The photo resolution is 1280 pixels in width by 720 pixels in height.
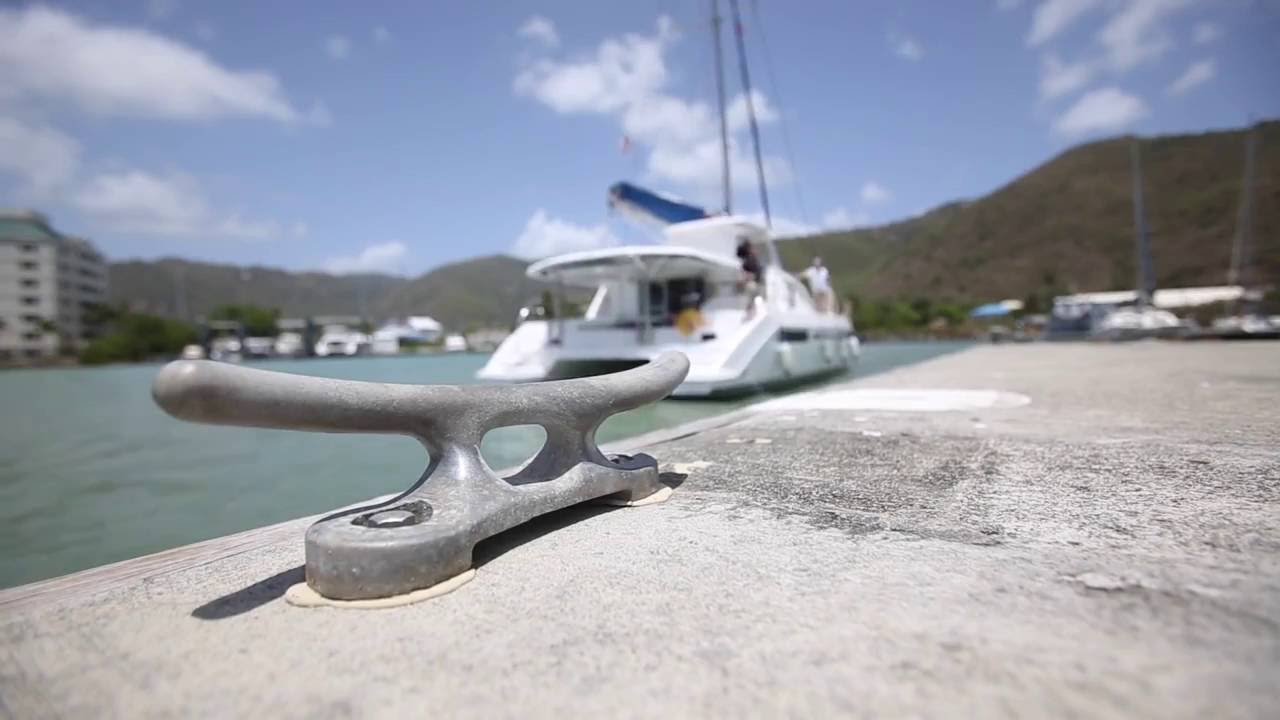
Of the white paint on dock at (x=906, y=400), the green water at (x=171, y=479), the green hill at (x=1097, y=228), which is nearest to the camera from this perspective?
the green water at (x=171, y=479)

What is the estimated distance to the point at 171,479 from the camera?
19.1 feet

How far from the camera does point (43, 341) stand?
64.7 metres

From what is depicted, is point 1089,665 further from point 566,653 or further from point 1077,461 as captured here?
point 1077,461

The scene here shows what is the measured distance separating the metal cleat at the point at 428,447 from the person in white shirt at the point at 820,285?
12906 mm

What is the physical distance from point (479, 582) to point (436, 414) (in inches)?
21.2

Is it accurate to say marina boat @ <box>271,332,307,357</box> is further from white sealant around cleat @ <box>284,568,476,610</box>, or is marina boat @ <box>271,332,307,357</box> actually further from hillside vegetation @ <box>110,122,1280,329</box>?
white sealant around cleat @ <box>284,568,476,610</box>

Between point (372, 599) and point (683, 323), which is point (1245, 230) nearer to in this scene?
point (683, 323)

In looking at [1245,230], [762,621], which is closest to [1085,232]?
[1245,230]

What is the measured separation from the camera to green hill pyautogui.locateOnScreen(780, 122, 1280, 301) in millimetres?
58812

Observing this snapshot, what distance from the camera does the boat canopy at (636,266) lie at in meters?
9.77

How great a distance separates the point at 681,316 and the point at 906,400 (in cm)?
504

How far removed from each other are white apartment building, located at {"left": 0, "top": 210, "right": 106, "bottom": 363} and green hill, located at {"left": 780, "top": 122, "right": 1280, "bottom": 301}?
327ft

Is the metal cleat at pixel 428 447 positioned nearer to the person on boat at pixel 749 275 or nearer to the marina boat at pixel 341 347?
the person on boat at pixel 749 275

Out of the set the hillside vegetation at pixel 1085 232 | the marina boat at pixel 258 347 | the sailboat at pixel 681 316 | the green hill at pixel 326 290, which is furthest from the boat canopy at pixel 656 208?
the green hill at pixel 326 290
